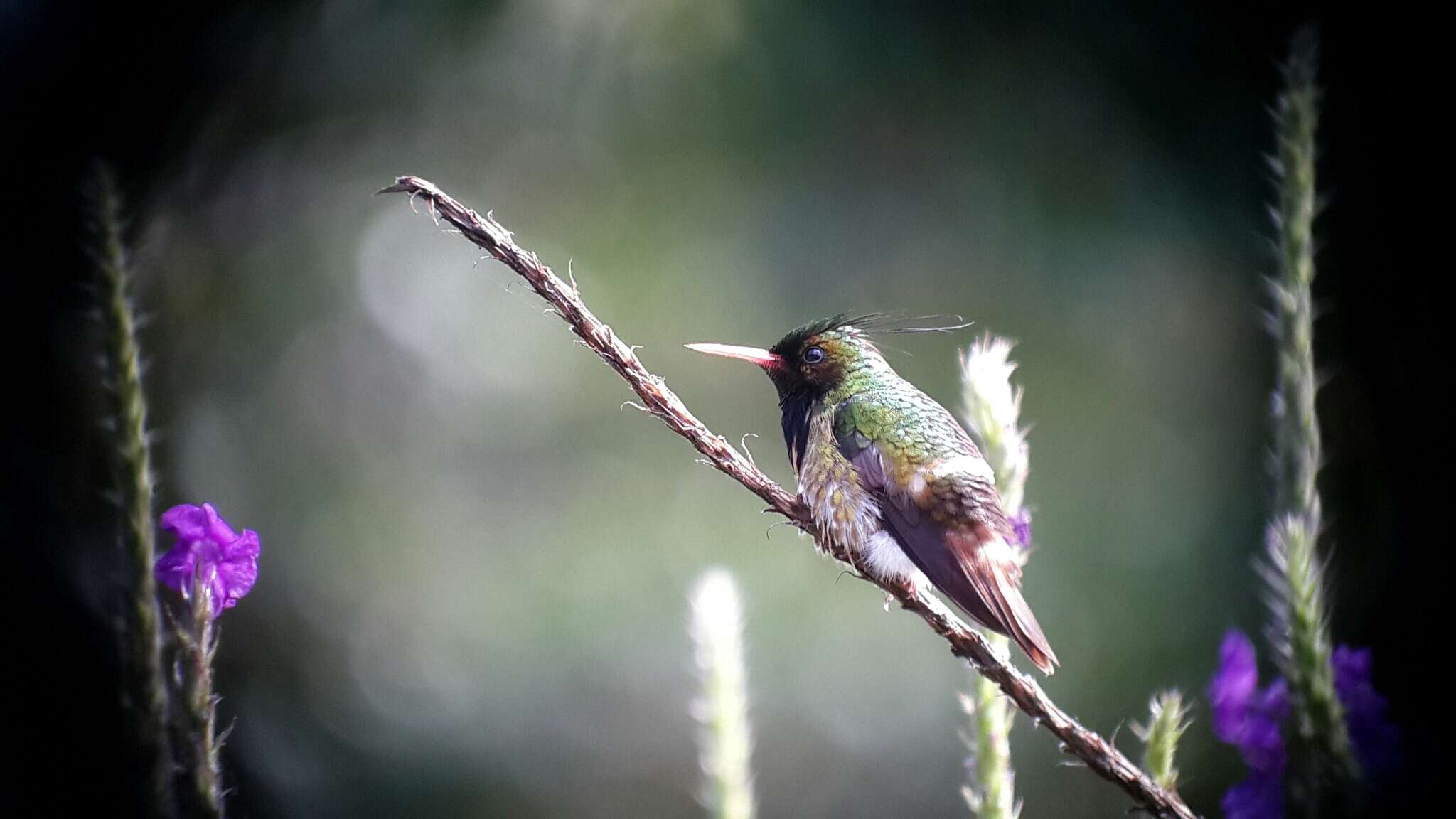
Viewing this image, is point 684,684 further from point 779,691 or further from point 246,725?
point 246,725

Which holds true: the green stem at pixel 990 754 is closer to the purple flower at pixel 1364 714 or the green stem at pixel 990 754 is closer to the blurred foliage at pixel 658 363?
the purple flower at pixel 1364 714

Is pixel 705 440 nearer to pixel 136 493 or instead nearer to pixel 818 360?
pixel 136 493

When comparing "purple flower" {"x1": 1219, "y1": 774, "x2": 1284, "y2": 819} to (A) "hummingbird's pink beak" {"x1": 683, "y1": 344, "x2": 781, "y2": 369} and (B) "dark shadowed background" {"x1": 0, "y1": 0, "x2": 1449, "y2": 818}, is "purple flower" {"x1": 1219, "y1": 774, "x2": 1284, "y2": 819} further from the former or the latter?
(B) "dark shadowed background" {"x1": 0, "y1": 0, "x2": 1449, "y2": 818}

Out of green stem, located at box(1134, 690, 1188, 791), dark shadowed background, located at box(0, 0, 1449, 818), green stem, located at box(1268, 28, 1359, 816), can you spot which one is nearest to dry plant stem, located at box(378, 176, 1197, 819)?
green stem, located at box(1134, 690, 1188, 791)

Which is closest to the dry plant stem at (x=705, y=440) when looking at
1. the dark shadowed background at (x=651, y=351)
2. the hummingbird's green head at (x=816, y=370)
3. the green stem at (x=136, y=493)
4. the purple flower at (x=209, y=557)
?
the green stem at (x=136, y=493)

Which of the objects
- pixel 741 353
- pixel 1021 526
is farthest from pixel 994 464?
pixel 741 353

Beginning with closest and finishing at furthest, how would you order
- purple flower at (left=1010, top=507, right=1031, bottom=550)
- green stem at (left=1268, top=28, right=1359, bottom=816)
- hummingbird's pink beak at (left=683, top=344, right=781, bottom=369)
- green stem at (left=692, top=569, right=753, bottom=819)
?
green stem at (left=1268, top=28, right=1359, bottom=816) → green stem at (left=692, top=569, right=753, bottom=819) → purple flower at (left=1010, top=507, right=1031, bottom=550) → hummingbird's pink beak at (left=683, top=344, right=781, bottom=369)

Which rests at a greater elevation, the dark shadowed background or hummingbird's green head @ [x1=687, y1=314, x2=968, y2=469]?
the dark shadowed background
